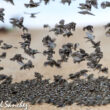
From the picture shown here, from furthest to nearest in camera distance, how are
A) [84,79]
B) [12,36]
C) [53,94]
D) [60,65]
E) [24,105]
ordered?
1. [12,36]
2. [60,65]
3. [84,79]
4. [53,94]
5. [24,105]

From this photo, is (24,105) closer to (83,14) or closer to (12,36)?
(83,14)

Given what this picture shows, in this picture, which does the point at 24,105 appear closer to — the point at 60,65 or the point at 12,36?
the point at 60,65

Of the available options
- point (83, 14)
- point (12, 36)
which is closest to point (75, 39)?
point (12, 36)

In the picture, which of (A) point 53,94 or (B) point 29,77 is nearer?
(A) point 53,94

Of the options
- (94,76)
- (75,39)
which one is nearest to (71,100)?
(94,76)

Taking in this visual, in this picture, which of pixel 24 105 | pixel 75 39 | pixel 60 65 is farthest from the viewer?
pixel 75 39

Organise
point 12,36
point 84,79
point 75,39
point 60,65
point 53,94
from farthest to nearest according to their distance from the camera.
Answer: point 12,36
point 75,39
point 60,65
point 84,79
point 53,94

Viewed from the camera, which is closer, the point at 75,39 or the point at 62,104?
the point at 62,104

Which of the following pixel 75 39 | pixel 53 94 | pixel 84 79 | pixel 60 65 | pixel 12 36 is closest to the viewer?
pixel 53 94

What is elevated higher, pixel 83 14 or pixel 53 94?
pixel 83 14
